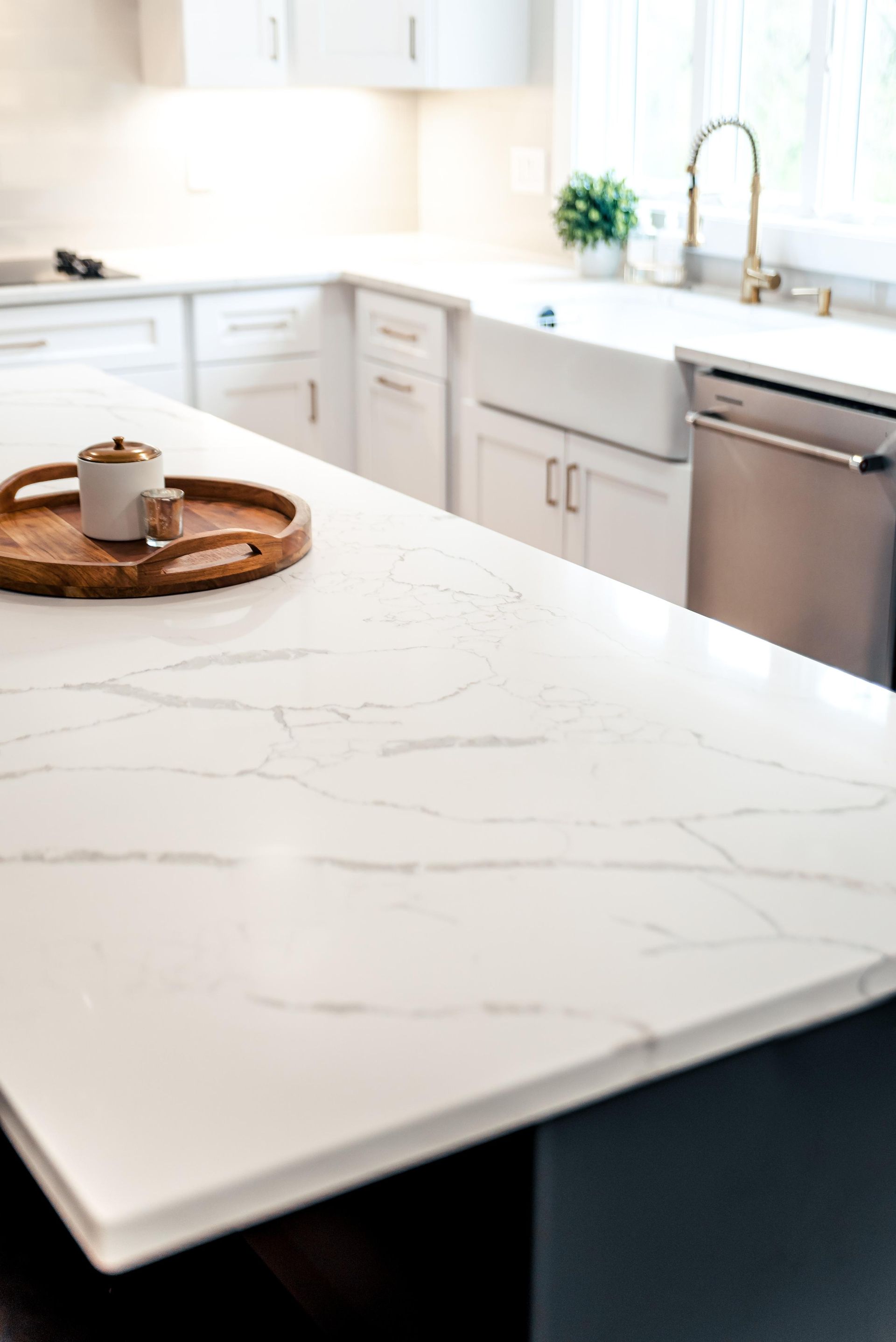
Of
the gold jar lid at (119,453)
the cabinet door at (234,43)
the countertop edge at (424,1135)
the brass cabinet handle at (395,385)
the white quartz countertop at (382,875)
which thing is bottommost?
the brass cabinet handle at (395,385)

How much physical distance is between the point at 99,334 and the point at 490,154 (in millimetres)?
1400

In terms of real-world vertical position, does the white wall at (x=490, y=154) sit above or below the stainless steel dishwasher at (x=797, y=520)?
above

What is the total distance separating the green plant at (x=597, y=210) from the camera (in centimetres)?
347

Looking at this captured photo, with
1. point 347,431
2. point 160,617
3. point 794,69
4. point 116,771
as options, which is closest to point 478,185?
point 347,431

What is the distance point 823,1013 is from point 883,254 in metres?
2.50

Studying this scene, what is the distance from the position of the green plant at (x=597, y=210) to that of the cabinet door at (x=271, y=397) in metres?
0.84

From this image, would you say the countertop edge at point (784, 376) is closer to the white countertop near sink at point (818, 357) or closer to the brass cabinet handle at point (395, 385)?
the white countertop near sink at point (818, 357)

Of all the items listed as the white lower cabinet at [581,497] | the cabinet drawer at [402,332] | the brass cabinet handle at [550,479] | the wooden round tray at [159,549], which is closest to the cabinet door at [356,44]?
the cabinet drawer at [402,332]

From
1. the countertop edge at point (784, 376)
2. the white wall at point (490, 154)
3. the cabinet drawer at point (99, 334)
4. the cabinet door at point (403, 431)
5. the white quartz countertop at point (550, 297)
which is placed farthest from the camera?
the white wall at point (490, 154)

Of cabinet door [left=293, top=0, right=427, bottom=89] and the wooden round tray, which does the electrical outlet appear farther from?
the wooden round tray

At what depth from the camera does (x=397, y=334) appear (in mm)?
3676

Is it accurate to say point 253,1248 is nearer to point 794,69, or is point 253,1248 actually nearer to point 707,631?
point 707,631

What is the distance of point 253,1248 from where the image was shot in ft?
4.01

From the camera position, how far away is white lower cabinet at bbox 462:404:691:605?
274cm
